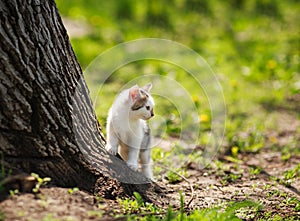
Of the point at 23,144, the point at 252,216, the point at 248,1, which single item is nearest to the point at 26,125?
the point at 23,144

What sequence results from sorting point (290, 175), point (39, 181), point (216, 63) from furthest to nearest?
point (216, 63) < point (290, 175) < point (39, 181)

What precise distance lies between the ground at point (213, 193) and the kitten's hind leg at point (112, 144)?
451mm

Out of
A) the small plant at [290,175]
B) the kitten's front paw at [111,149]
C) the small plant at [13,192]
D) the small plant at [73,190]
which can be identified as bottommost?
the small plant at [13,192]

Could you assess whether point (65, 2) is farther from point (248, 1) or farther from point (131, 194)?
point (131, 194)

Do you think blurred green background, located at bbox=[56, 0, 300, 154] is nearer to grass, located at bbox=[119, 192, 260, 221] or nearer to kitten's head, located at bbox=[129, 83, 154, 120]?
kitten's head, located at bbox=[129, 83, 154, 120]

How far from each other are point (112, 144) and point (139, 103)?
14.8 inches

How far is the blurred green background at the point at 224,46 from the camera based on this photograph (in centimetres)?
580

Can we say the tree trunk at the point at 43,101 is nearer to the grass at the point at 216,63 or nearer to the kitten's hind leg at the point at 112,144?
the kitten's hind leg at the point at 112,144

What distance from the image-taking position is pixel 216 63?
23.7ft

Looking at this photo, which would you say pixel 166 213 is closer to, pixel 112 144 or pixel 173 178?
pixel 112 144

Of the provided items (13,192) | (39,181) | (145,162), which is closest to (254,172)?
(145,162)

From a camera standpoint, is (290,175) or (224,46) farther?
(224,46)

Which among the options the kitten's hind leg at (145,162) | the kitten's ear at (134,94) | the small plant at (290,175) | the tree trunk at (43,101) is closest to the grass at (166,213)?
the tree trunk at (43,101)

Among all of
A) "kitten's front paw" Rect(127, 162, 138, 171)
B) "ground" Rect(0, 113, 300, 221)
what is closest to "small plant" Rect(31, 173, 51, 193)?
"ground" Rect(0, 113, 300, 221)
